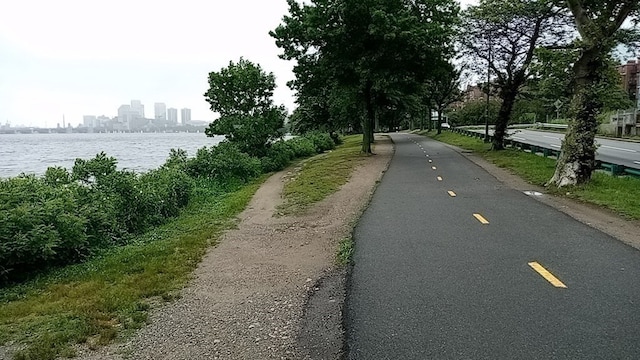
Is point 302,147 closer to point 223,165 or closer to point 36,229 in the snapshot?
point 223,165

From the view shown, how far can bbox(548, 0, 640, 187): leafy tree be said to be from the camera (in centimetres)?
1606

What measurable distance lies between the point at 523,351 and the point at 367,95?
29.0 m

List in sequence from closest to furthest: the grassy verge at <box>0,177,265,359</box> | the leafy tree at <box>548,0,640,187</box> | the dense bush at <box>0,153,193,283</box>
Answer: the grassy verge at <box>0,177,265,359</box> → the dense bush at <box>0,153,193,283</box> → the leafy tree at <box>548,0,640,187</box>

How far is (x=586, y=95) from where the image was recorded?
636 inches

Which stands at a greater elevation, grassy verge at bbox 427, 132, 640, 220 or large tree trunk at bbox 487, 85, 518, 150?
large tree trunk at bbox 487, 85, 518, 150

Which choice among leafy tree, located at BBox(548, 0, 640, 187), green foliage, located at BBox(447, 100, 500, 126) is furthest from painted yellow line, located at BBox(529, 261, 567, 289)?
green foliage, located at BBox(447, 100, 500, 126)

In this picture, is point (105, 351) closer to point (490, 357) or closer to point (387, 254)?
point (490, 357)

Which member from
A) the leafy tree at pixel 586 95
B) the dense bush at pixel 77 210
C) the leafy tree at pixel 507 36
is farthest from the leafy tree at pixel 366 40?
the dense bush at pixel 77 210

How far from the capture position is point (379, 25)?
2736 cm

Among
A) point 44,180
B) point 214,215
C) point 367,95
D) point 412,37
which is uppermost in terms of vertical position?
point 412,37

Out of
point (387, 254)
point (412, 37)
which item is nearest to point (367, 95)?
point (412, 37)

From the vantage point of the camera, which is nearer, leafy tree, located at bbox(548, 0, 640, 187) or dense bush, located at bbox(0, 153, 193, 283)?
dense bush, located at bbox(0, 153, 193, 283)

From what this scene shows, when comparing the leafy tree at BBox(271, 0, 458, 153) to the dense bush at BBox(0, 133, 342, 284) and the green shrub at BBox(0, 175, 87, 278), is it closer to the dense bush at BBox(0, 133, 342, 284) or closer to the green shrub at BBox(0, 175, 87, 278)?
the dense bush at BBox(0, 133, 342, 284)

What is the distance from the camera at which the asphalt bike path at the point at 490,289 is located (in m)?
4.94
